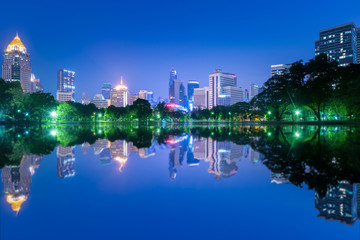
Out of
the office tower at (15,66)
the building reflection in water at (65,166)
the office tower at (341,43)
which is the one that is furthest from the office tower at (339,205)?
the office tower at (15,66)

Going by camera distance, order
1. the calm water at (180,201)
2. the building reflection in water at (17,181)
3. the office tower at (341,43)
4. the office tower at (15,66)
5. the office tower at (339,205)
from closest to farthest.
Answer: the calm water at (180,201), the office tower at (339,205), the building reflection in water at (17,181), the office tower at (341,43), the office tower at (15,66)

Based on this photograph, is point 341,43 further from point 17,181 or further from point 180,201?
point 17,181

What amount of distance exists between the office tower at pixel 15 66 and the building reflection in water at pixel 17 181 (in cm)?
22009

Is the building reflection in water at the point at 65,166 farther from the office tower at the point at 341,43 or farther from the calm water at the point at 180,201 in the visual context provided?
the office tower at the point at 341,43

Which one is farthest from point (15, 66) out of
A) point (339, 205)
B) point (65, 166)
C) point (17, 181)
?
point (339, 205)

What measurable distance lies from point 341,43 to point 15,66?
24698 cm

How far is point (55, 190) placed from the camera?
5137 millimetres

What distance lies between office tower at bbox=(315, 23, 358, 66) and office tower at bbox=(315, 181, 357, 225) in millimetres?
178263

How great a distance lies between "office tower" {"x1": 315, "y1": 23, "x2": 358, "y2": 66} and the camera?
156 m

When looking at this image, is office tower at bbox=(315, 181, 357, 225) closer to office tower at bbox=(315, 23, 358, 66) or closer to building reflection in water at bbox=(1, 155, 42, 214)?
building reflection in water at bbox=(1, 155, 42, 214)

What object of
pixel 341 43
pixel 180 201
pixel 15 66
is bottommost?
pixel 180 201

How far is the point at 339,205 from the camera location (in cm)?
422

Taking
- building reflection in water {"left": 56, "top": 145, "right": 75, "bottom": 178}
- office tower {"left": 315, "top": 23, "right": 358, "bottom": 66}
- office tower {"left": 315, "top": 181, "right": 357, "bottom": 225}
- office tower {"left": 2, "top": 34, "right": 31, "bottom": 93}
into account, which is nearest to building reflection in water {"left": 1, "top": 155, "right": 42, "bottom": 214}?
building reflection in water {"left": 56, "top": 145, "right": 75, "bottom": 178}

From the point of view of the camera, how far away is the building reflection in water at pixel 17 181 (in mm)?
4527
